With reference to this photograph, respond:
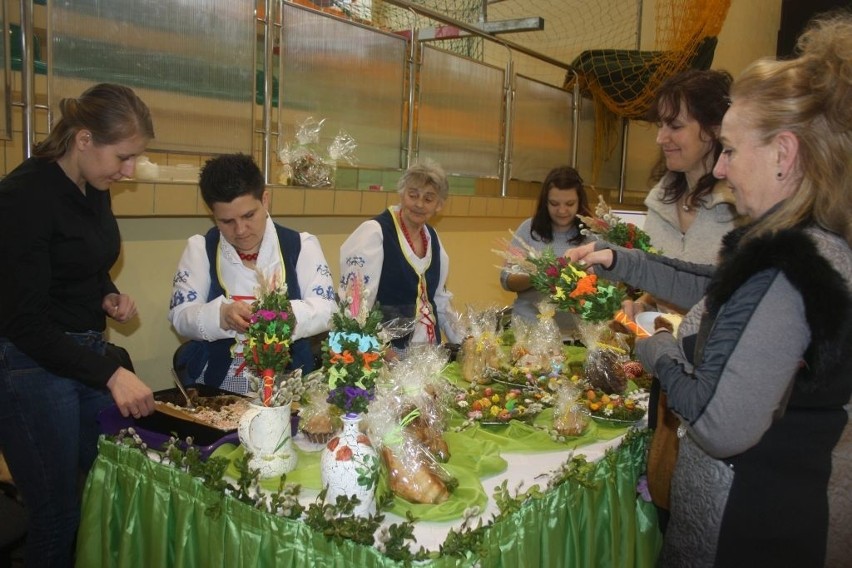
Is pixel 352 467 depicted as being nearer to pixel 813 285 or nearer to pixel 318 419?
pixel 318 419

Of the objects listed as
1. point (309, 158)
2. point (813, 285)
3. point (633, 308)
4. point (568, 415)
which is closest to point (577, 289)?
point (568, 415)

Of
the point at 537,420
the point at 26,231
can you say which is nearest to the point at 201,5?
the point at 26,231

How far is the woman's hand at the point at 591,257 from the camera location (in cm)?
204

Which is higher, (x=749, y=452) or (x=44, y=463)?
(x=749, y=452)

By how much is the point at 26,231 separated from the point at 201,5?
1782mm

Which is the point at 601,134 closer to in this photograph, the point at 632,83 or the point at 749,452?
the point at 632,83

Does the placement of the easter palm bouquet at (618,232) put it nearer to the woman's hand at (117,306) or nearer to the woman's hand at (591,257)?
the woman's hand at (591,257)

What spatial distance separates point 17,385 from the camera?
6.07 feet

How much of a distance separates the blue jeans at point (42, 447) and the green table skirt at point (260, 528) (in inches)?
8.8

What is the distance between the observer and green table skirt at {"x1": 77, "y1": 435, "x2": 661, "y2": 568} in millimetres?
1375

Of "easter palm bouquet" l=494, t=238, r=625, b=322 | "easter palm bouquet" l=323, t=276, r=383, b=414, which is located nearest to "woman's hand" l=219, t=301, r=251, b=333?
"easter palm bouquet" l=323, t=276, r=383, b=414

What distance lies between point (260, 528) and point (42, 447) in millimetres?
858

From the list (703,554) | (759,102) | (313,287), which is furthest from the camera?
(313,287)

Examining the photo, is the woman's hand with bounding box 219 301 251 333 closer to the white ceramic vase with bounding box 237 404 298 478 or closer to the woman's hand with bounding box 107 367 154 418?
the woman's hand with bounding box 107 367 154 418
